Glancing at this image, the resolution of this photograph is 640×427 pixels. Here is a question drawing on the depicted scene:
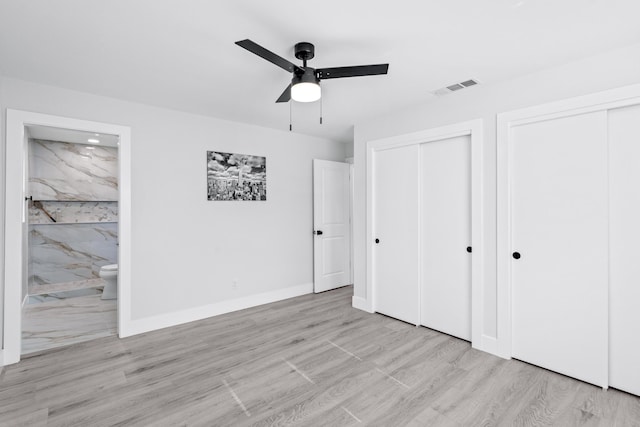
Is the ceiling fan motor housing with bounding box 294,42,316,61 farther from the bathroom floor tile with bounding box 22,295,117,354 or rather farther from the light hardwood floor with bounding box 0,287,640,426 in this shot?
the bathroom floor tile with bounding box 22,295,117,354

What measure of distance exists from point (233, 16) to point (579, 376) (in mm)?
3490

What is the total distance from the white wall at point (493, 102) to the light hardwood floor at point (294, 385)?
0.69 metres

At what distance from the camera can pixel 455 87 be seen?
2.93 meters

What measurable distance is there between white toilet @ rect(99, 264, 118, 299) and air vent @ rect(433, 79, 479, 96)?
4.83 meters

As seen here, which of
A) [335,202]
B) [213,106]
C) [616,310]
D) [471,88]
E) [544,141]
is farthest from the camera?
[335,202]

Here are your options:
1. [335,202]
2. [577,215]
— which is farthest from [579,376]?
[335,202]

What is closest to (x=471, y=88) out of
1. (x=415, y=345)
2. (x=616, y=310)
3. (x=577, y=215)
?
(x=577, y=215)

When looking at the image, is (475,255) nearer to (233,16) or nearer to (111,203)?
(233,16)

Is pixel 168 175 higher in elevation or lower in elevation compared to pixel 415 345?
higher

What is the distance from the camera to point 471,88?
294cm

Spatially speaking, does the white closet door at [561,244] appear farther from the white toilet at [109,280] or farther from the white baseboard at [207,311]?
the white toilet at [109,280]

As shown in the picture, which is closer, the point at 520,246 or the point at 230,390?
the point at 230,390

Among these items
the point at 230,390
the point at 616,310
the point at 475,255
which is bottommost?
the point at 230,390

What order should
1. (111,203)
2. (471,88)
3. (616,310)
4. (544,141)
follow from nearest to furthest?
(616,310) → (544,141) → (471,88) → (111,203)
